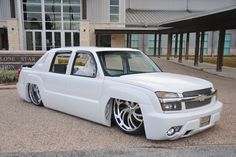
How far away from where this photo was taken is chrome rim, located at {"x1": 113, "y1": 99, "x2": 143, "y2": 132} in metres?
4.83

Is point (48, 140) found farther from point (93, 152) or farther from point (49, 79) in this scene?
point (49, 79)

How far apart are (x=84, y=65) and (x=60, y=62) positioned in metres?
1.06

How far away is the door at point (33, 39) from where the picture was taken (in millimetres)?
28891

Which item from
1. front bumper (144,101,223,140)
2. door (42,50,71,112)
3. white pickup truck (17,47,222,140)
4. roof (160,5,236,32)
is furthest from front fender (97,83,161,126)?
roof (160,5,236,32)

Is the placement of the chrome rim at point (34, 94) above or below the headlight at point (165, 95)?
below

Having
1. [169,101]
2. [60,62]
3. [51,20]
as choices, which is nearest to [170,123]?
[169,101]

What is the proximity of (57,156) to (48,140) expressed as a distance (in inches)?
27.6

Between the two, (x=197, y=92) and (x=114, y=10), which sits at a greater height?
(x=114, y=10)

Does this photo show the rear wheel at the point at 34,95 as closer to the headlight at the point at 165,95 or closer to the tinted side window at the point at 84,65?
the tinted side window at the point at 84,65

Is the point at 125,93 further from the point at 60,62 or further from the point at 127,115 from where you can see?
the point at 60,62

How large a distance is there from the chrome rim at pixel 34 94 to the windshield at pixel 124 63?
2.61m

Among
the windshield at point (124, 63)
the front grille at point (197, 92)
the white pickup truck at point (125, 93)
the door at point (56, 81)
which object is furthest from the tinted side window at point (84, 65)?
the front grille at point (197, 92)

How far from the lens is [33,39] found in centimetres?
2891

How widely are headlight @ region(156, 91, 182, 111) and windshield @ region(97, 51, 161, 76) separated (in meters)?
1.33
